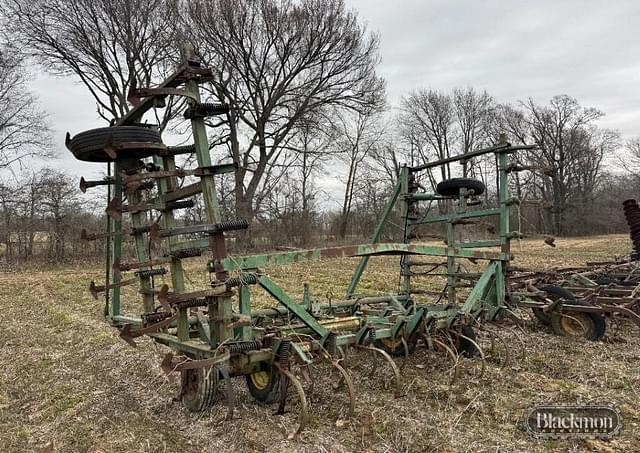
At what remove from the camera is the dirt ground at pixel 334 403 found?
3.40 meters

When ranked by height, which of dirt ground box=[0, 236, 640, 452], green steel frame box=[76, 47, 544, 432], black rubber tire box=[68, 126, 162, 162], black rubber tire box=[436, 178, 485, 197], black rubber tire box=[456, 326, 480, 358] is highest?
black rubber tire box=[68, 126, 162, 162]

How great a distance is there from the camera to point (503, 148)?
20.5ft

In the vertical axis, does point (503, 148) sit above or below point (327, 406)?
above

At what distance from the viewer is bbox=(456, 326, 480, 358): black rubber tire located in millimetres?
5336

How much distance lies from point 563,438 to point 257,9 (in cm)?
2496

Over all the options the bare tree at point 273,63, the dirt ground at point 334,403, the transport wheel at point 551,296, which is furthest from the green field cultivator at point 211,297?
the bare tree at point 273,63

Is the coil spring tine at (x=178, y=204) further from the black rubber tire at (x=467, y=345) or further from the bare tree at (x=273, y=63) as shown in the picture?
the bare tree at (x=273, y=63)

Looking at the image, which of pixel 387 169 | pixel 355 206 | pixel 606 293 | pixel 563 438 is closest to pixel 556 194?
pixel 387 169

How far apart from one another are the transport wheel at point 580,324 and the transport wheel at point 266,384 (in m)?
4.03

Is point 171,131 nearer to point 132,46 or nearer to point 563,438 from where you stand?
point 132,46

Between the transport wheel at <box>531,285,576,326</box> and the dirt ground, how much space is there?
15cm

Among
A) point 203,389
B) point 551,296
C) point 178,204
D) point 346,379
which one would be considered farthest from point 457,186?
point 203,389

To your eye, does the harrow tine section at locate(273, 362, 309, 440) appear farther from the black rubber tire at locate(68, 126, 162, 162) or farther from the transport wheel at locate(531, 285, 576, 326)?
the transport wheel at locate(531, 285, 576, 326)

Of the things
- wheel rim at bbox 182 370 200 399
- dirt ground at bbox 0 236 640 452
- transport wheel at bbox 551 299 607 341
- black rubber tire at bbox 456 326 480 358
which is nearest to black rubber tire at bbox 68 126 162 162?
wheel rim at bbox 182 370 200 399
